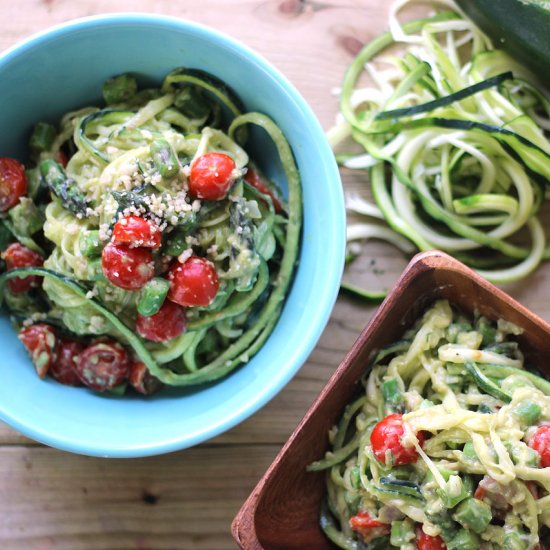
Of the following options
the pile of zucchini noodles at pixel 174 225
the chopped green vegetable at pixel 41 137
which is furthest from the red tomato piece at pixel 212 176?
the chopped green vegetable at pixel 41 137

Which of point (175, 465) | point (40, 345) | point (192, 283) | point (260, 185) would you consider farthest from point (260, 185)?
point (175, 465)

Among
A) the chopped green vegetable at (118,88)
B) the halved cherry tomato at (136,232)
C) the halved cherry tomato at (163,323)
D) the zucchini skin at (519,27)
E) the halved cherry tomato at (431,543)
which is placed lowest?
the halved cherry tomato at (431,543)

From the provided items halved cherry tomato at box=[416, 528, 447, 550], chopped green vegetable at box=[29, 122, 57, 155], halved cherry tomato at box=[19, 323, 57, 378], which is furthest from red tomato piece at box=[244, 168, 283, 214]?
halved cherry tomato at box=[416, 528, 447, 550]

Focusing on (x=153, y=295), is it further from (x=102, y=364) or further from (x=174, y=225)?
(x=102, y=364)

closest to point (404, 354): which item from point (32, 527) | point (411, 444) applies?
point (411, 444)

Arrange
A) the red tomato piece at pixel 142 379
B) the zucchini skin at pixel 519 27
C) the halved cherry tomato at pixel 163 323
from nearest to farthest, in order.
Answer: the halved cherry tomato at pixel 163 323 < the red tomato piece at pixel 142 379 < the zucchini skin at pixel 519 27

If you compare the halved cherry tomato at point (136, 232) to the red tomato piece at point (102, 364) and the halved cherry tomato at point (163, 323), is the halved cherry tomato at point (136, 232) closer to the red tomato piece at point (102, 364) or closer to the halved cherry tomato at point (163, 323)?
the halved cherry tomato at point (163, 323)

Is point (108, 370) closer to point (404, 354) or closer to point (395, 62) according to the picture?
point (404, 354)
